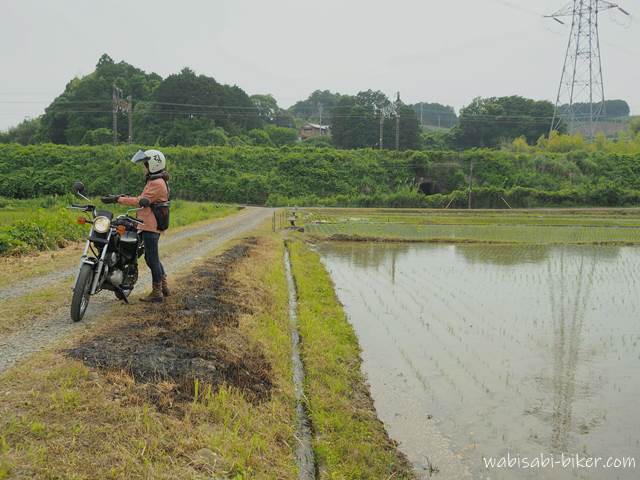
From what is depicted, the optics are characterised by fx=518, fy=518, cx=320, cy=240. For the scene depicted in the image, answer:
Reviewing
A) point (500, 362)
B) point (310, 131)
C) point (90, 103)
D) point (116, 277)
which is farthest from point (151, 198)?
point (310, 131)

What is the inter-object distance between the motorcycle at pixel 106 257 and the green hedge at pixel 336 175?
3253 centimetres

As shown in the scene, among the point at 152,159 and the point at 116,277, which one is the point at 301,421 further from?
the point at 152,159

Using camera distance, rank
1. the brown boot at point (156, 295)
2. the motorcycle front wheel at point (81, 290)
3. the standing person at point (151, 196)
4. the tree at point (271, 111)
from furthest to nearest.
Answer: the tree at point (271, 111)
the brown boot at point (156, 295)
the standing person at point (151, 196)
the motorcycle front wheel at point (81, 290)

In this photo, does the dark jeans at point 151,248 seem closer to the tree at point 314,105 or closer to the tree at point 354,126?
the tree at point 354,126

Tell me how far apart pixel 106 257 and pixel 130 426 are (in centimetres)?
292

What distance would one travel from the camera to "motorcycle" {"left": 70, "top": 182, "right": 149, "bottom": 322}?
215 inches

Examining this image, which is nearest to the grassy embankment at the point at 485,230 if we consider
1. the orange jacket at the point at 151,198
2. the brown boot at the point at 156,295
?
the brown boot at the point at 156,295

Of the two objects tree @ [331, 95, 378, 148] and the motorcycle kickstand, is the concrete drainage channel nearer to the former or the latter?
the motorcycle kickstand

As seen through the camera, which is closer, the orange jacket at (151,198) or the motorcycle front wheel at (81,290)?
the motorcycle front wheel at (81,290)

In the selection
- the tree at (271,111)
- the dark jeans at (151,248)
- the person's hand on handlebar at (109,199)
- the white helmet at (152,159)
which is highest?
the tree at (271,111)

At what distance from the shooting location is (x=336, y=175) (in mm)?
41875

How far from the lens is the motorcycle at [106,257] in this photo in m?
5.45

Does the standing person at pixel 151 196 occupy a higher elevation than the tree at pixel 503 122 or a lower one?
lower

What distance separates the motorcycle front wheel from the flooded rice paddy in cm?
316
